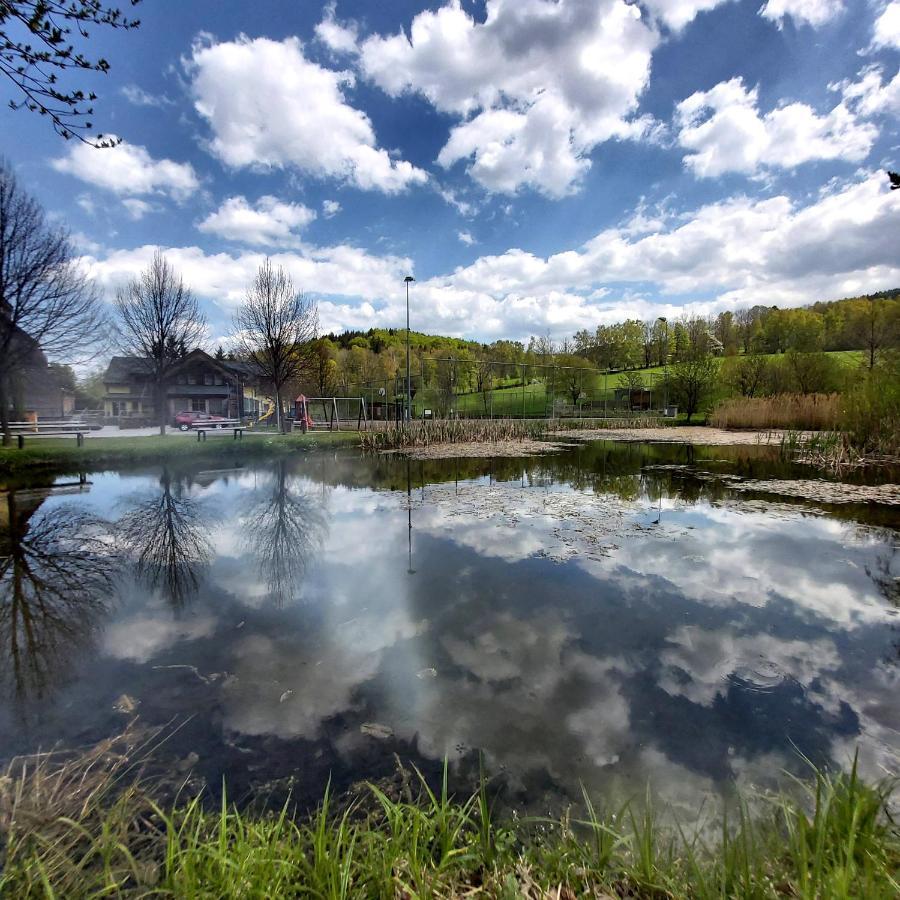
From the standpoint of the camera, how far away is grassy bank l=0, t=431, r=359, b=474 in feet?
34.6

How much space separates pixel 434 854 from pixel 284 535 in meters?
4.34

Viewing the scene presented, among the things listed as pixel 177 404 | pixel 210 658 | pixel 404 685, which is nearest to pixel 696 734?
pixel 404 685

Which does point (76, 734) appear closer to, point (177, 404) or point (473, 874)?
point (473, 874)

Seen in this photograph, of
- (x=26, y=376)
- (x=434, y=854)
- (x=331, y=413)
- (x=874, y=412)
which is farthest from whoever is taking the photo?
(x=331, y=413)

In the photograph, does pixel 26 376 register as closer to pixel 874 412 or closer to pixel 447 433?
pixel 447 433

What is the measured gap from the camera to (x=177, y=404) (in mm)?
35531

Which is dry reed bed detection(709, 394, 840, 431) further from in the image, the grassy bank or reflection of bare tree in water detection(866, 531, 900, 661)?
the grassy bank

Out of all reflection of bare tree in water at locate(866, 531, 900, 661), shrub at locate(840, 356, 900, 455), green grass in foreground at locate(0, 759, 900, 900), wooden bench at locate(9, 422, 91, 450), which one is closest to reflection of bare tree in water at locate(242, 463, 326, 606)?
green grass in foreground at locate(0, 759, 900, 900)

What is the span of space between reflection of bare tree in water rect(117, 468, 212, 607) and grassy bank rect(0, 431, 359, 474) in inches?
201

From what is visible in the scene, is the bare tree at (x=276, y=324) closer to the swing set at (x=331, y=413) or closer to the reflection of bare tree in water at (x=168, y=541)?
the swing set at (x=331, y=413)

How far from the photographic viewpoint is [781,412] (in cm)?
1803

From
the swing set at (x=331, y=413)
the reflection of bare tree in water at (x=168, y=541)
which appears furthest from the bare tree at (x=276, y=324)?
the reflection of bare tree in water at (x=168, y=541)

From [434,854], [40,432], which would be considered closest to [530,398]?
[40,432]

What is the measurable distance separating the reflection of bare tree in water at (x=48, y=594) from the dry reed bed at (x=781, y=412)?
17.3 metres
